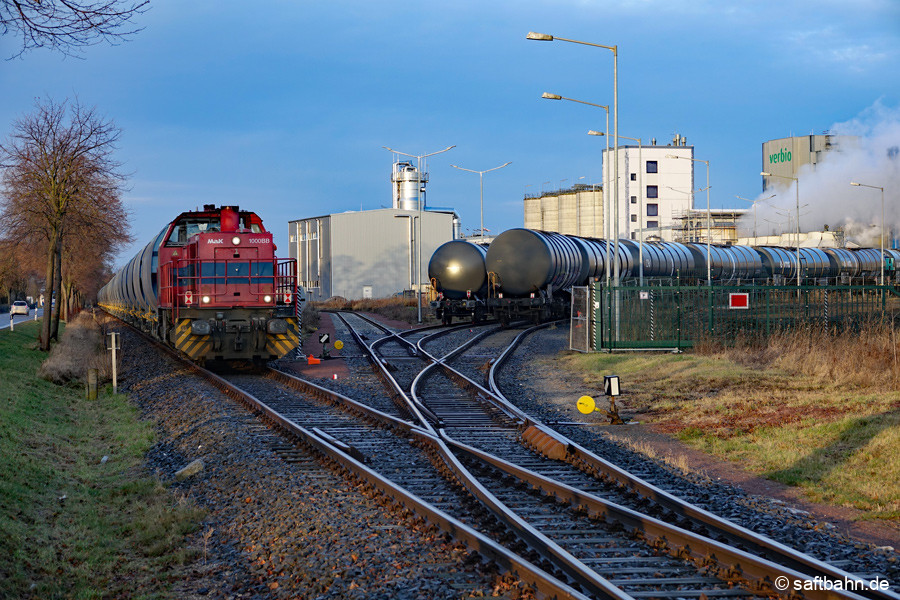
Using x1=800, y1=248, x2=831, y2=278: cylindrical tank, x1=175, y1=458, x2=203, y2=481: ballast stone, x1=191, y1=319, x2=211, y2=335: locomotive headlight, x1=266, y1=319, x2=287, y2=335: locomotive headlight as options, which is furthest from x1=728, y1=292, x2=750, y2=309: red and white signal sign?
x1=800, y1=248, x2=831, y2=278: cylindrical tank

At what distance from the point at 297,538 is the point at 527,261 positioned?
26490 millimetres

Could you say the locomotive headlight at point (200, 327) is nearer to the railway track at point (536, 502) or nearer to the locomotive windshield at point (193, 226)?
the locomotive windshield at point (193, 226)

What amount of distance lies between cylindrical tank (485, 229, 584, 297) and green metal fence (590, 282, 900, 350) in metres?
8.89

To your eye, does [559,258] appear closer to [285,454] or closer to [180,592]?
[285,454]

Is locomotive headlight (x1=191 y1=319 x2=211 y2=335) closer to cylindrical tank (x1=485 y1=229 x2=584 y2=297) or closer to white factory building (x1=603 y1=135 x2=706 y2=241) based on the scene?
cylindrical tank (x1=485 y1=229 x2=584 y2=297)

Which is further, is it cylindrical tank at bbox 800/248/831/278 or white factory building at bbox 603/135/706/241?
white factory building at bbox 603/135/706/241

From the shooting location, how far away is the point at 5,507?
8.16 metres

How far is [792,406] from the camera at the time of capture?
1283 cm

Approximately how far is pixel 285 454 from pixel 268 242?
9.76 metres

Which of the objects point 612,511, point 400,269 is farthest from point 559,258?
point 400,269

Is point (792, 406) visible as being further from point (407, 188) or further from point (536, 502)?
point (407, 188)

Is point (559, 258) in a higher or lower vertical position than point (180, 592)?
higher

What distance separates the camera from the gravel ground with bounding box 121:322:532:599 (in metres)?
5.58

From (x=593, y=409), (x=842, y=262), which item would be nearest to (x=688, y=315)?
(x=593, y=409)
